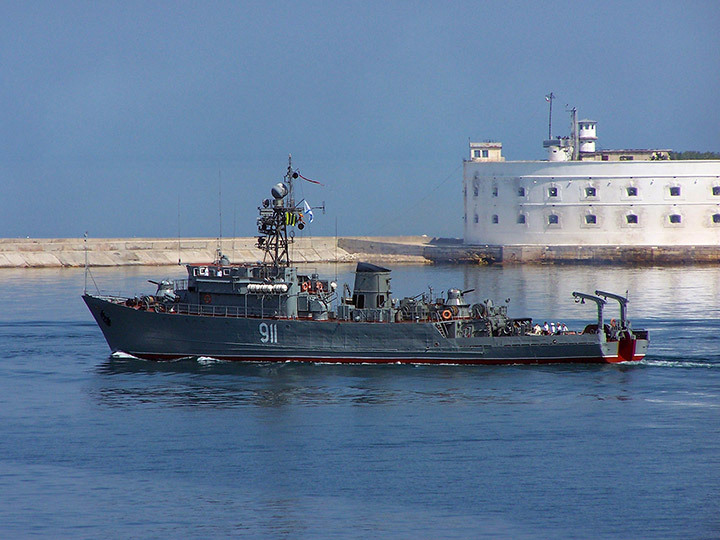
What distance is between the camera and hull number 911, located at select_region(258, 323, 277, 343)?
3900 cm

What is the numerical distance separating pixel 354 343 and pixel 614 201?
5747 cm

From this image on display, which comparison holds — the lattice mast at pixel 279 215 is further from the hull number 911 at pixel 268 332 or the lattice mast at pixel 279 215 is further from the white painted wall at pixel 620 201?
the white painted wall at pixel 620 201

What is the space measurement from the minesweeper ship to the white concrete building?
5285 cm

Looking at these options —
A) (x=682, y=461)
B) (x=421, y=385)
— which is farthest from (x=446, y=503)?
(x=421, y=385)

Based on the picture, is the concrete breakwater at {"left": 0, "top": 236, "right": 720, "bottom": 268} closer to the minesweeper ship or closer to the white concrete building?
the white concrete building

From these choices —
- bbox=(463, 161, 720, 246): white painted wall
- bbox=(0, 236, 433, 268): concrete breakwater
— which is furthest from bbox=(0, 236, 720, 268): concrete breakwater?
bbox=(463, 161, 720, 246): white painted wall

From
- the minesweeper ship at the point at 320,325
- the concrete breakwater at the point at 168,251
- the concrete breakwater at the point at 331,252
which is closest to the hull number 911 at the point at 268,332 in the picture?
the minesweeper ship at the point at 320,325

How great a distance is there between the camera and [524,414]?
30594 millimetres

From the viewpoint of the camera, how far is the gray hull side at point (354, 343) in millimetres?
38312

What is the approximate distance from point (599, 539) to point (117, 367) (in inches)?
933

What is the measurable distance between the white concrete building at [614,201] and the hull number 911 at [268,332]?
56848mm

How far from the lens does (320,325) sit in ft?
127

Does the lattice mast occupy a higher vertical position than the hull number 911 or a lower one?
higher

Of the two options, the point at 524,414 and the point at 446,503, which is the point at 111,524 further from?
the point at 524,414
